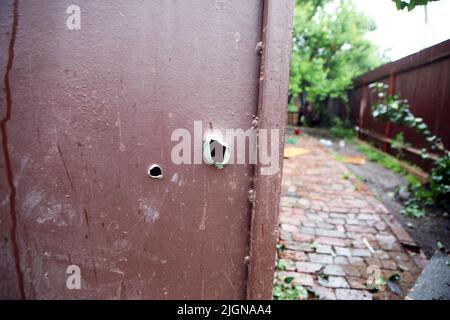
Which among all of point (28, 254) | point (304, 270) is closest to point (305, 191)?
point (304, 270)

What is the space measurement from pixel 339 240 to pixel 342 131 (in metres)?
8.62

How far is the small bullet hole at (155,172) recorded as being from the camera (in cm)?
118

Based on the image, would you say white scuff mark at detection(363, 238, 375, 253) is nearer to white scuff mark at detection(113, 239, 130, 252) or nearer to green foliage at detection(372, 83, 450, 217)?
green foliage at detection(372, 83, 450, 217)

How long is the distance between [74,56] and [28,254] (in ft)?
2.90

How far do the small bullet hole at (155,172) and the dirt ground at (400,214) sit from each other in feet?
10.0

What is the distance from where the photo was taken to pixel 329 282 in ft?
7.86

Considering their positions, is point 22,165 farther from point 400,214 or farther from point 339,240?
point 400,214

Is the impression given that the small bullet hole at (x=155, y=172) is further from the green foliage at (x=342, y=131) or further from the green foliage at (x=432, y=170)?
the green foliage at (x=342, y=131)

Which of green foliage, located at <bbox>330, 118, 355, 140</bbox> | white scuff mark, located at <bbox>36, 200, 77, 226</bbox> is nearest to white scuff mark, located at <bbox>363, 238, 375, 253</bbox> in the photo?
white scuff mark, located at <bbox>36, 200, 77, 226</bbox>

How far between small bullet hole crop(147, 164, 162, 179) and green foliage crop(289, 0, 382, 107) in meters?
9.90

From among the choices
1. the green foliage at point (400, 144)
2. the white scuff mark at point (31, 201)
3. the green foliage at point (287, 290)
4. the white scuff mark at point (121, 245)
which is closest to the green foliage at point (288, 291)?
the green foliage at point (287, 290)

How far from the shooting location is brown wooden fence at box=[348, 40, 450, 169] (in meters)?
4.50
